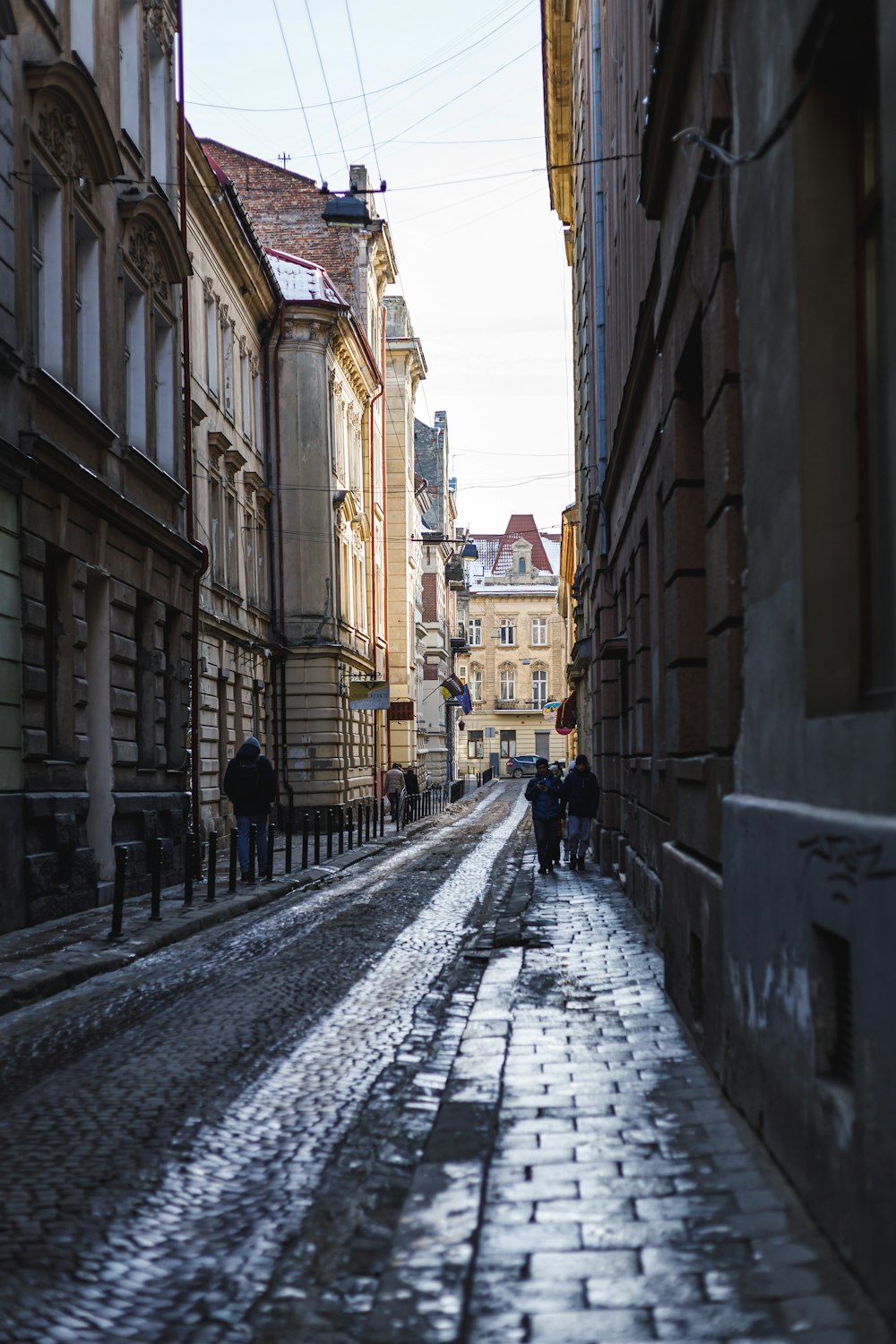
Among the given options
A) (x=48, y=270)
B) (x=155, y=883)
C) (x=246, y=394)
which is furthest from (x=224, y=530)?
(x=155, y=883)

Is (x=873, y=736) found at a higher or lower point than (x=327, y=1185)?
higher

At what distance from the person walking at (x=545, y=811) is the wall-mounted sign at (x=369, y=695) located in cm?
1450

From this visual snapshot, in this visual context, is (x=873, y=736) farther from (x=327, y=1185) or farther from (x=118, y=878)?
(x=118, y=878)

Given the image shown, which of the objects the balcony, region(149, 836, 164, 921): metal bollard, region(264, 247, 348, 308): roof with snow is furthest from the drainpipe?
the balcony

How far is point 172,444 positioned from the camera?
20.8 meters

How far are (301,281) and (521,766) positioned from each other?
184ft

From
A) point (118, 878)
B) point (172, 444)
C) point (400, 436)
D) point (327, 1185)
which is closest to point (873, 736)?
point (327, 1185)

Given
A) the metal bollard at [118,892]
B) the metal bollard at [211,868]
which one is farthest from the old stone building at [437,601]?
the metal bollard at [118,892]

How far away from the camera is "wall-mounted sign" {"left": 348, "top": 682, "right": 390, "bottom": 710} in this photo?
35.7 m

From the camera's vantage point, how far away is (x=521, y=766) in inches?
3593

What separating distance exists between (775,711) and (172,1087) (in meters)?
3.45

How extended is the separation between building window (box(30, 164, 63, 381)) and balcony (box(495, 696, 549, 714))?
88.3 meters

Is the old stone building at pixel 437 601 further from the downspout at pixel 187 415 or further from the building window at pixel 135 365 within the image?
the building window at pixel 135 365

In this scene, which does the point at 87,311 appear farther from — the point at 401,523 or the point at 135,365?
the point at 401,523
